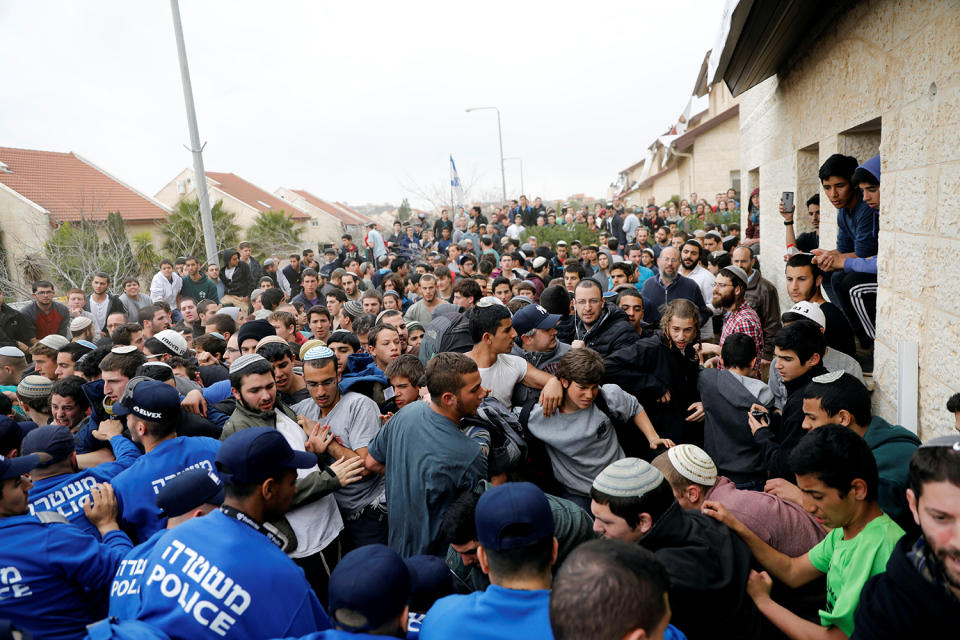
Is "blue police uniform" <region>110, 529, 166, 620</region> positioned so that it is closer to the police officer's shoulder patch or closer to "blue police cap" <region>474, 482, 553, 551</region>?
the police officer's shoulder patch

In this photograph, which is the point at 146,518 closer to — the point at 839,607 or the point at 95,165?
the point at 839,607

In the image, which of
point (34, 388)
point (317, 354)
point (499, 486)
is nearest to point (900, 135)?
point (499, 486)

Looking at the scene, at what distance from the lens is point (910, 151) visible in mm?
3613

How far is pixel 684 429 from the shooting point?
469cm

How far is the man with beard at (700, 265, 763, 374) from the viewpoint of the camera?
213 inches

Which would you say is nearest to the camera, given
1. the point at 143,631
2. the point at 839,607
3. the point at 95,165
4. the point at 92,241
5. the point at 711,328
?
the point at 143,631

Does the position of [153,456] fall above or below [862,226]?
below

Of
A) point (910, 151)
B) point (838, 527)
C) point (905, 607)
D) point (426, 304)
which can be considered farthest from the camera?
point (426, 304)

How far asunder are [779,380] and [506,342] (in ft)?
6.69

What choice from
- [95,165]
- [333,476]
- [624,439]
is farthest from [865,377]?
[95,165]

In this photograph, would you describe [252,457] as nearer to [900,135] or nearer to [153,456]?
[153,456]

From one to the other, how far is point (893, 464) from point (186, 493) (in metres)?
3.29

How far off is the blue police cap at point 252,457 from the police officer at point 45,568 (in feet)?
2.66

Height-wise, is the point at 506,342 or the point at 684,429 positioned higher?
the point at 506,342
